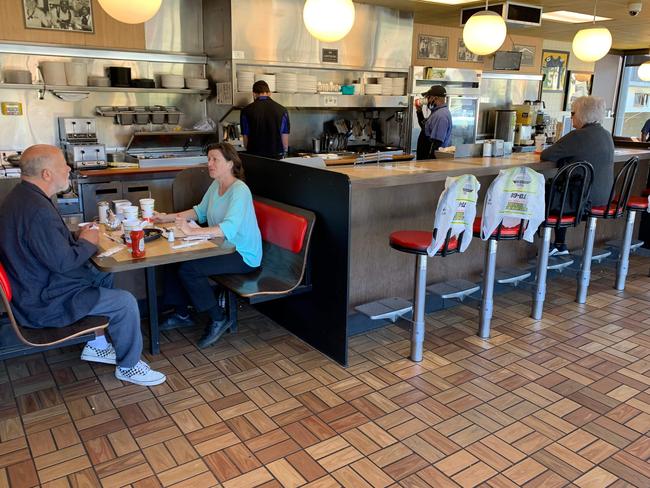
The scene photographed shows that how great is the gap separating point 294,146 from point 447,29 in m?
3.08

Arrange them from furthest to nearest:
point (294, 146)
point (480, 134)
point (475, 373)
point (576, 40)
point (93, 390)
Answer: point (480, 134) < point (294, 146) < point (576, 40) < point (475, 373) < point (93, 390)

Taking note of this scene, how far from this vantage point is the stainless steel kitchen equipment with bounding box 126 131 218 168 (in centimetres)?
563

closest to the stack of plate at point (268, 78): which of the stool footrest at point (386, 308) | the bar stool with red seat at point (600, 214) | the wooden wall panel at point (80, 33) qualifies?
the wooden wall panel at point (80, 33)

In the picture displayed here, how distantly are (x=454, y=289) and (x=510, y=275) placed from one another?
1.88 ft

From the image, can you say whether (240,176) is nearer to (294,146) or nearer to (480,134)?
(294,146)

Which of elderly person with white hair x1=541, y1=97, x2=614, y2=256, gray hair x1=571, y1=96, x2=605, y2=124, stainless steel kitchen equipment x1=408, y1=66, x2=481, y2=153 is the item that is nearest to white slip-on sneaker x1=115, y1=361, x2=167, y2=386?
elderly person with white hair x1=541, y1=97, x2=614, y2=256

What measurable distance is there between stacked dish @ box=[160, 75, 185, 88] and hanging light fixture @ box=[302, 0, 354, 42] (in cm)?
233

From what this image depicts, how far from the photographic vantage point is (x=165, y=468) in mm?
2525

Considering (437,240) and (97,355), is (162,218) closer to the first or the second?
(97,355)

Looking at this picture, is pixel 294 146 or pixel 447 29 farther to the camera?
pixel 447 29

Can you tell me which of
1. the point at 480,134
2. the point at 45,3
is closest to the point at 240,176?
the point at 45,3

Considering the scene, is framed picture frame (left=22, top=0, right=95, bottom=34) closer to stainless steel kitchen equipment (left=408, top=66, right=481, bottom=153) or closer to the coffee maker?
stainless steel kitchen equipment (left=408, top=66, right=481, bottom=153)

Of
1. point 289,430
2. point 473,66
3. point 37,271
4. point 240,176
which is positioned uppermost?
point 473,66

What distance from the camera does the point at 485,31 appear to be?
185 inches
